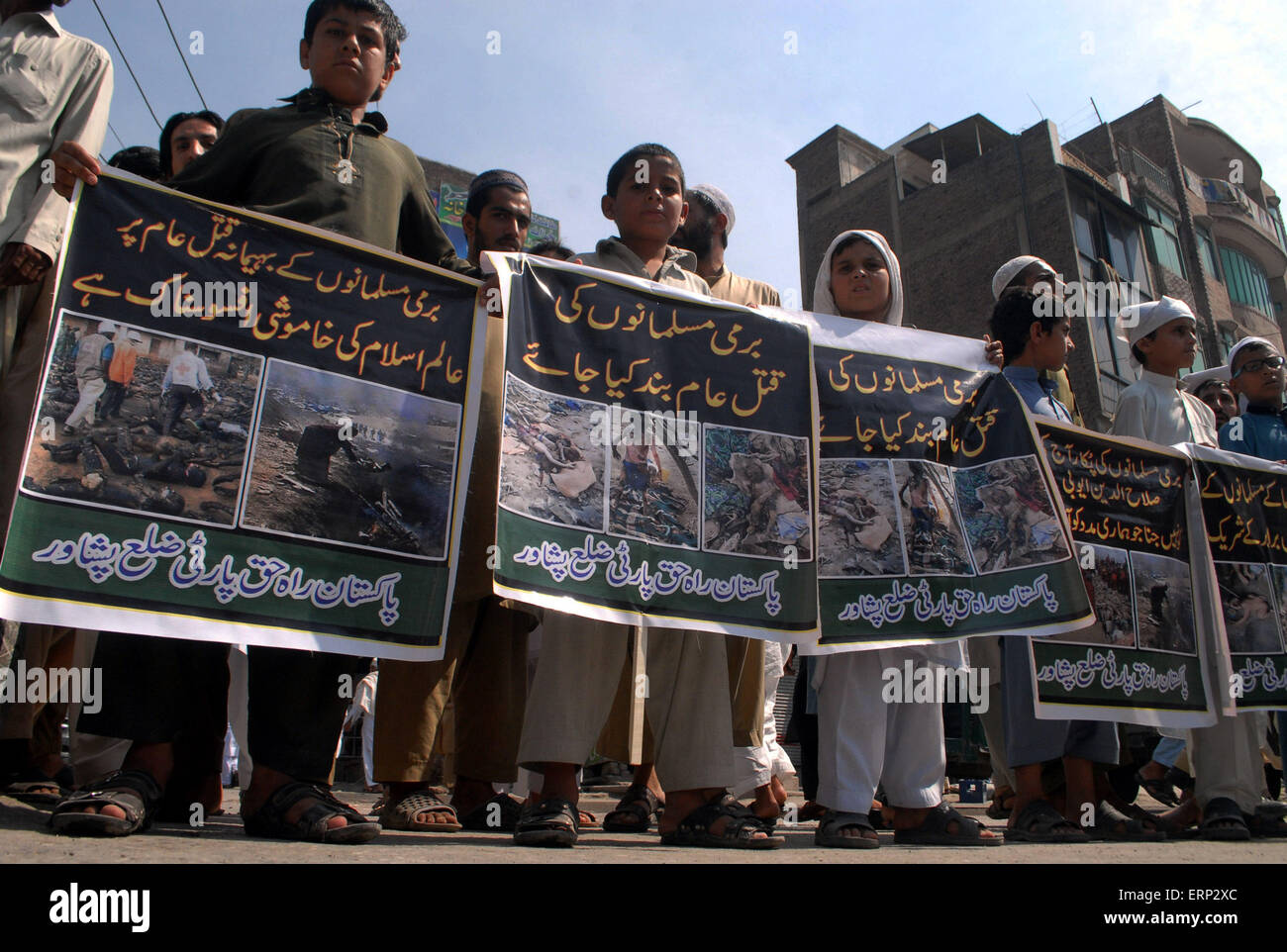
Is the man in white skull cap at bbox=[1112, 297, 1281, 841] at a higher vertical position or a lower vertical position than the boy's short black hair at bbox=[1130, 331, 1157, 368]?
lower

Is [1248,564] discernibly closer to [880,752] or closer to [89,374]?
[880,752]

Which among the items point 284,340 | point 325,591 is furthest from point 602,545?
point 284,340

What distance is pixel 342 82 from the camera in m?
3.17

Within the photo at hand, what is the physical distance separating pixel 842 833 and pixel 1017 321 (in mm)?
2484

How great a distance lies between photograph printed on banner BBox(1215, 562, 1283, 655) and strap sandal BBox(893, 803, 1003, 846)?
1.80 metres

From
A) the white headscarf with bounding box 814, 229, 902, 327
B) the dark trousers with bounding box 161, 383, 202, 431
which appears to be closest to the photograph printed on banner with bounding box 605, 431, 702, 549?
the dark trousers with bounding box 161, 383, 202, 431

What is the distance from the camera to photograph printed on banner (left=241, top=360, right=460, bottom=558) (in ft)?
8.43

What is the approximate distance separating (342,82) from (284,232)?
0.72m

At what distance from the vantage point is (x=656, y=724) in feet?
9.60

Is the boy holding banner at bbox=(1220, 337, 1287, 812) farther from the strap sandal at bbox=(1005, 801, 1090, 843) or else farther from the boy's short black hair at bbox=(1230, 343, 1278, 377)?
the strap sandal at bbox=(1005, 801, 1090, 843)

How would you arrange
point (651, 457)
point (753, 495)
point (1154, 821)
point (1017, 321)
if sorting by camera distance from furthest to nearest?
point (1017, 321), point (1154, 821), point (753, 495), point (651, 457)

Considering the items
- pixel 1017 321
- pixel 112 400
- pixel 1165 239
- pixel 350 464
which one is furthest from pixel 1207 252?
pixel 112 400

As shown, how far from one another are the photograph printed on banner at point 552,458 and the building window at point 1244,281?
29464mm

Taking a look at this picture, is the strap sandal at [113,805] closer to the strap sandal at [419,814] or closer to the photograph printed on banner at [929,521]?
the strap sandal at [419,814]
